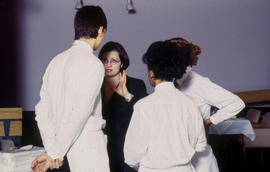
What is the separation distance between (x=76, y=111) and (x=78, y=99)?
2.0 inches

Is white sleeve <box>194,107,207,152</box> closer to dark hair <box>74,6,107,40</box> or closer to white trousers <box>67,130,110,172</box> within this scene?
white trousers <box>67,130,110,172</box>

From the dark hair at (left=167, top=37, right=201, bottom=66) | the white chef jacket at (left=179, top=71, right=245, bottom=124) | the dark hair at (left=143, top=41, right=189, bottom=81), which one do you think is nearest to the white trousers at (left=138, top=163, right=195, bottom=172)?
the dark hair at (left=143, top=41, right=189, bottom=81)

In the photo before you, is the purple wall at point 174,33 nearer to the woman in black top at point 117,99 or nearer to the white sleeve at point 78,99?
the woman in black top at point 117,99

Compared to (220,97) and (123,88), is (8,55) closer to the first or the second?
(123,88)

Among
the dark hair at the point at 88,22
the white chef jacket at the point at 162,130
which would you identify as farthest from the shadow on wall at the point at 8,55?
the white chef jacket at the point at 162,130

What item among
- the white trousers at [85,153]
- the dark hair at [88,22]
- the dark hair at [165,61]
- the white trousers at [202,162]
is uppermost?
the dark hair at [88,22]

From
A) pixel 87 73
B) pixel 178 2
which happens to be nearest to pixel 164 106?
pixel 87 73

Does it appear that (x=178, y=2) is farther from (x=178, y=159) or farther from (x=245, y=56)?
(x=178, y=159)

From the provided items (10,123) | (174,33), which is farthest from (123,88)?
(174,33)

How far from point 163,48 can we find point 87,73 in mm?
398

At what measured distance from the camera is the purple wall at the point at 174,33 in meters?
4.64

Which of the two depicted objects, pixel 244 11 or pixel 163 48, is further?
pixel 244 11

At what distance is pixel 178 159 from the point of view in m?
1.79

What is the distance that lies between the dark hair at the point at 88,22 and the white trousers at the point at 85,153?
1.48 ft
